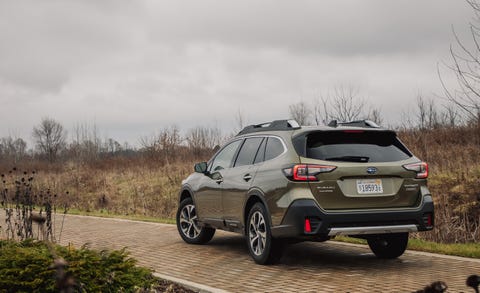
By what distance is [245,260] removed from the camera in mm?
9031

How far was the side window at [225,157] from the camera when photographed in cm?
1014

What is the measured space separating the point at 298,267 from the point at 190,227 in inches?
127

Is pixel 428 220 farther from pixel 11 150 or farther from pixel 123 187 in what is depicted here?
pixel 11 150

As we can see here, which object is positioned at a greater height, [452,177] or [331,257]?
[452,177]

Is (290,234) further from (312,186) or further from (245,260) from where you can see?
(245,260)

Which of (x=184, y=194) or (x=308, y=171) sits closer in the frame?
(x=308, y=171)

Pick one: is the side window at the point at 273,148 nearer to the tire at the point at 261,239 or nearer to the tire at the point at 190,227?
the tire at the point at 261,239

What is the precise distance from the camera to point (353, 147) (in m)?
8.26

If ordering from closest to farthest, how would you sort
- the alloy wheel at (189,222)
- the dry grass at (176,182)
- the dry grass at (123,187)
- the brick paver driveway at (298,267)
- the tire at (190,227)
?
1. the brick paver driveway at (298,267)
2. the tire at (190,227)
3. the alloy wheel at (189,222)
4. the dry grass at (176,182)
5. the dry grass at (123,187)

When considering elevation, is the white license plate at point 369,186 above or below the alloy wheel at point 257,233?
above

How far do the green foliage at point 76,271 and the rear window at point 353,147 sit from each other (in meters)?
2.83

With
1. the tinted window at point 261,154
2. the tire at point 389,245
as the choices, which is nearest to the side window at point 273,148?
the tinted window at point 261,154

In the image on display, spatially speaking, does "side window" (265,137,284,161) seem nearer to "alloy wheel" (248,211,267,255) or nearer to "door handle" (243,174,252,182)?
"door handle" (243,174,252,182)

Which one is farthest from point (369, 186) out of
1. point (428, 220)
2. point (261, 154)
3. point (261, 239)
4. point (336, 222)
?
point (261, 154)
